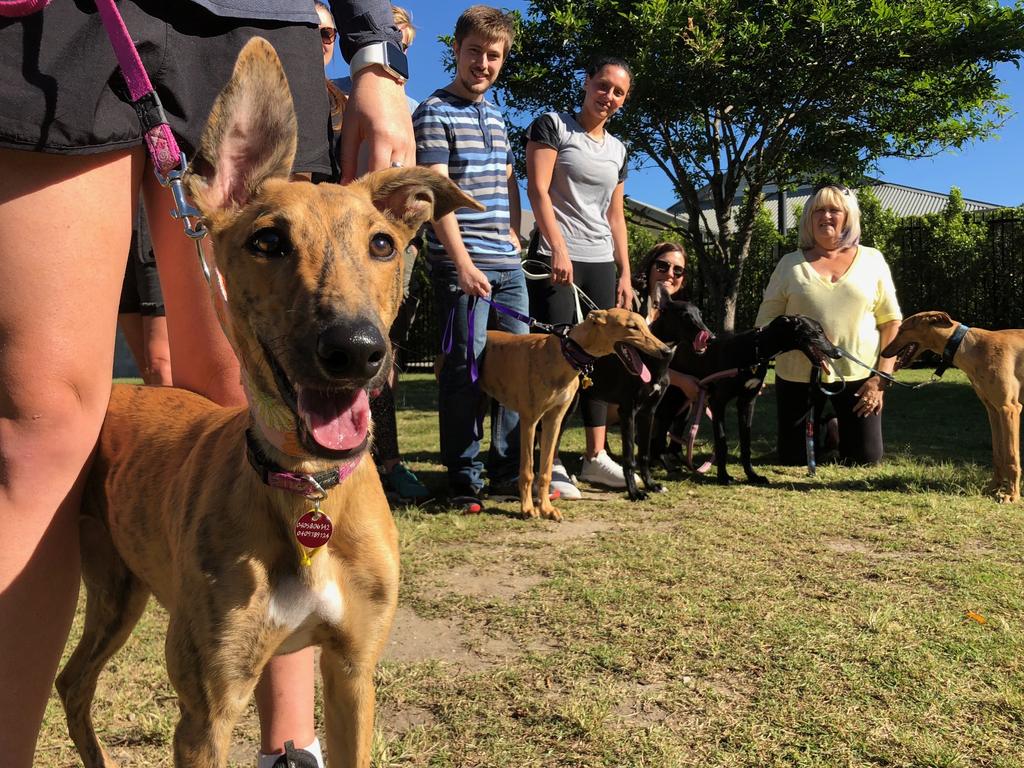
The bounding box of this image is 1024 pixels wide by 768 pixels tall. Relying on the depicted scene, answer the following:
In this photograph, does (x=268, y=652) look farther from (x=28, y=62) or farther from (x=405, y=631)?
(x=405, y=631)

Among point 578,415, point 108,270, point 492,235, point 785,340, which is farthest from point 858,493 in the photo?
point 108,270

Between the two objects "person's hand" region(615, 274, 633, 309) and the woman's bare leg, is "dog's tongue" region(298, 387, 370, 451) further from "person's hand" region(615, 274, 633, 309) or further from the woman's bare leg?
"person's hand" region(615, 274, 633, 309)

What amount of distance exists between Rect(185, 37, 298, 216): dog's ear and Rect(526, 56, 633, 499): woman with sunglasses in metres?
3.83

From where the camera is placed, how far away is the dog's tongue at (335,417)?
1541 millimetres

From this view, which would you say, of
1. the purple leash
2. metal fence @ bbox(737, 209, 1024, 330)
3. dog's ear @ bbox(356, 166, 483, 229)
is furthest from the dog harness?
metal fence @ bbox(737, 209, 1024, 330)

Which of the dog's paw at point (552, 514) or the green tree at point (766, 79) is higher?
the green tree at point (766, 79)

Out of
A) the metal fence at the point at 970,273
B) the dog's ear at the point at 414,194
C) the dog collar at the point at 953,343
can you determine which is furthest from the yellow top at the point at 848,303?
the metal fence at the point at 970,273

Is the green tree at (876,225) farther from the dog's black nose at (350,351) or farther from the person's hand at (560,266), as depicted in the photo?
the dog's black nose at (350,351)

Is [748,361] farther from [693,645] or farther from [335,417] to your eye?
[335,417]

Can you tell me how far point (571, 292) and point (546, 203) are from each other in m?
0.73

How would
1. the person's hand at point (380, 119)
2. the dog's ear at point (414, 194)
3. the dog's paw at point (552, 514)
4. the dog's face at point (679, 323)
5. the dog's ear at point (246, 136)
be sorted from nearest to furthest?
the dog's ear at point (246, 136) → the dog's ear at point (414, 194) → the person's hand at point (380, 119) → the dog's paw at point (552, 514) → the dog's face at point (679, 323)

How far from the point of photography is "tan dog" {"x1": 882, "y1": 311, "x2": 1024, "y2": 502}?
17.9 feet

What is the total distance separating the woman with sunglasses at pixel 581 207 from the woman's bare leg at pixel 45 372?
4095mm

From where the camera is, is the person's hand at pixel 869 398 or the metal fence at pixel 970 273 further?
the metal fence at pixel 970 273
